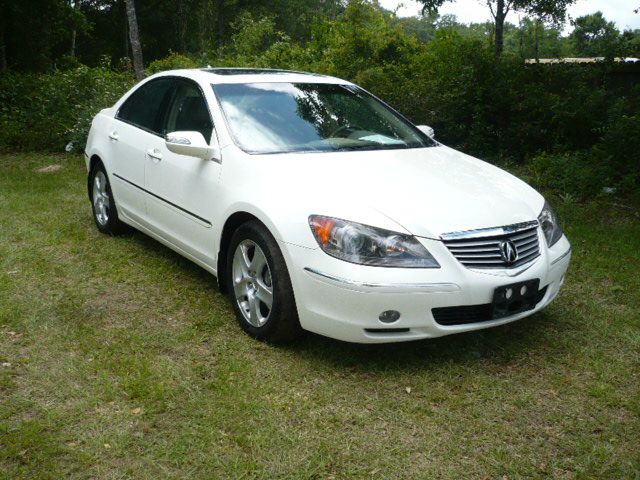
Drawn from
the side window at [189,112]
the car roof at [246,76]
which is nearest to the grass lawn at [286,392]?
the side window at [189,112]

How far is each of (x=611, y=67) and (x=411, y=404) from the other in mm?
7581

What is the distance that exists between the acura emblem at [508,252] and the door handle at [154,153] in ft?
8.72

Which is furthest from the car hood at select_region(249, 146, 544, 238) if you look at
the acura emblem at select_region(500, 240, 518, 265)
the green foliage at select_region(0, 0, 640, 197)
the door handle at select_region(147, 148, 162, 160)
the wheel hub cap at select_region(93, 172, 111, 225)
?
the green foliage at select_region(0, 0, 640, 197)

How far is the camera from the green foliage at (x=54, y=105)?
12.1m

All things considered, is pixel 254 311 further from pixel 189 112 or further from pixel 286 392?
pixel 189 112

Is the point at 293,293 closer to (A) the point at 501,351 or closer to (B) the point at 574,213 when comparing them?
(A) the point at 501,351

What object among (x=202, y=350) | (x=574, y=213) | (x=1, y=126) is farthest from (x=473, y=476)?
(x=1, y=126)

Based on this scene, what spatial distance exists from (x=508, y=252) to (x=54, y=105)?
11.1 m

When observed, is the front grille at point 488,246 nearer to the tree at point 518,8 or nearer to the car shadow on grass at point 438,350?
the car shadow on grass at point 438,350

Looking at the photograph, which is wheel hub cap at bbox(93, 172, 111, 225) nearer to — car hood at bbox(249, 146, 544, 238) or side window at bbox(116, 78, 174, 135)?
side window at bbox(116, 78, 174, 135)

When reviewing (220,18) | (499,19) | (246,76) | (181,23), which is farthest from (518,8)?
(220,18)

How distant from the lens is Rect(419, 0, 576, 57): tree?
40.4 ft

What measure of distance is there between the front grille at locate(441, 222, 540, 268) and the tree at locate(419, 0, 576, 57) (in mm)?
8712

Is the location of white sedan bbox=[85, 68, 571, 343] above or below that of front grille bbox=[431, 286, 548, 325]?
above
